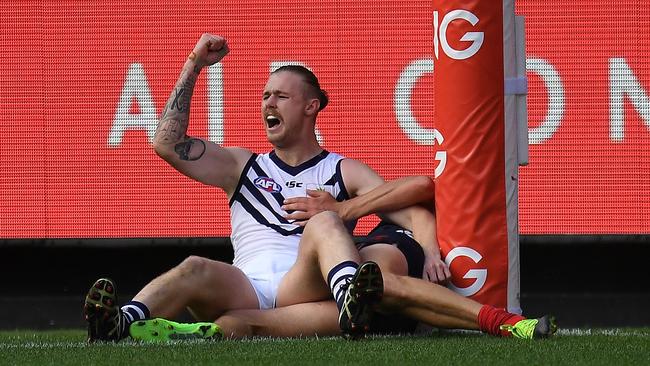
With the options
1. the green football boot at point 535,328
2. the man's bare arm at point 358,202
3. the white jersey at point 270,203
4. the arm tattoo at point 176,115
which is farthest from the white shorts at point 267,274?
the green football boot at point 535,328

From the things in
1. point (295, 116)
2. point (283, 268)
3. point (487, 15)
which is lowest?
point (283, 268)

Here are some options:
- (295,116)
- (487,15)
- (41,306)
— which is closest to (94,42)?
(41,306)

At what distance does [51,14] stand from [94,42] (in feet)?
0.82

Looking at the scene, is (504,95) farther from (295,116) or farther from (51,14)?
(51,14)

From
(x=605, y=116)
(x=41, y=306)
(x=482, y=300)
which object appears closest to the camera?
(x=482, y=300)

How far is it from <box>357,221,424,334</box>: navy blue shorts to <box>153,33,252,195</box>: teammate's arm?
575 millimetres

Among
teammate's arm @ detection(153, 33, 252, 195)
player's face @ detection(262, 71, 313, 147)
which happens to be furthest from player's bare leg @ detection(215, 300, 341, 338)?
player's face @ detection(262, 71, 313, 147)

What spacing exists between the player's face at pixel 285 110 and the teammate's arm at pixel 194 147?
149 mm

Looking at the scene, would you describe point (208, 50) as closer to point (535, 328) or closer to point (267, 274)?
point (267, 274)

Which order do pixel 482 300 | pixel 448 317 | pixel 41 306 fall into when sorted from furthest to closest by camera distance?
pixel 41 306, pixel 482 300, pixel 448 317

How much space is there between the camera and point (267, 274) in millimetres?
5418

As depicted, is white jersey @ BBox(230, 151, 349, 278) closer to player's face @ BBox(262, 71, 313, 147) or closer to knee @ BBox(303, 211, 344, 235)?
player's face @ BBox(262, 71, 313, 147)

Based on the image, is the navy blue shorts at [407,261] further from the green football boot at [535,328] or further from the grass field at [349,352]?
the green football boot at [535,328]

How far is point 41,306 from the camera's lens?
7734 millimetres
